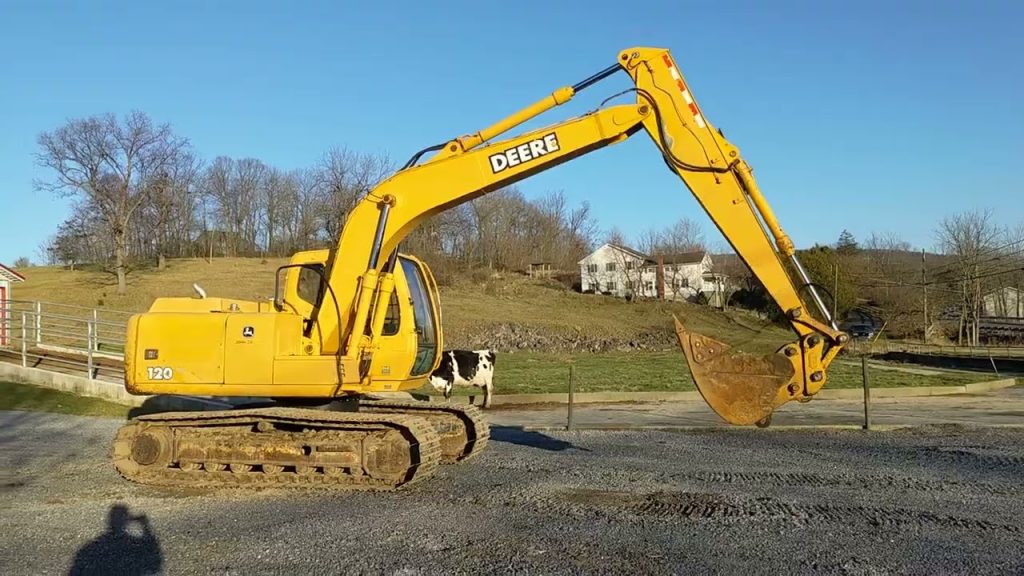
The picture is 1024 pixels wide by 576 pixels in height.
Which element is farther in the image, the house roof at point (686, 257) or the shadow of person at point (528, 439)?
the house roof at point (686, 257)

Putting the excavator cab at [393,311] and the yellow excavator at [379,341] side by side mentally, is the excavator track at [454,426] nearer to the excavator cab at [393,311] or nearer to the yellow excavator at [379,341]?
the excavator cab at [393,311]

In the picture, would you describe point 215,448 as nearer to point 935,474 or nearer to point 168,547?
point 168,547

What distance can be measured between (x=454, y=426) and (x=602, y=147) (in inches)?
156

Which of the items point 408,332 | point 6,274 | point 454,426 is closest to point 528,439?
point 454,426

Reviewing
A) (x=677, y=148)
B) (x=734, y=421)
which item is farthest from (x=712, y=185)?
(x=734, y=421)

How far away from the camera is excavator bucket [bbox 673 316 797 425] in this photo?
8.61m

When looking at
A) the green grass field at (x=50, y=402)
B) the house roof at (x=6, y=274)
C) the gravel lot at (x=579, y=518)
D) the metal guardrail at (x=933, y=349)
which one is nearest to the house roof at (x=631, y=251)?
the metal guardrail at (x=933, y=349)

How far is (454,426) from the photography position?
10406 millimetres

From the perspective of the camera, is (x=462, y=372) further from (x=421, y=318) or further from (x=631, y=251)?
(x=631, y=251)

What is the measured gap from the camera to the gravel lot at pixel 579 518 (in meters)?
6.23

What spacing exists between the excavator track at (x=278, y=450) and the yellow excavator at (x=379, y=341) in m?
0.02

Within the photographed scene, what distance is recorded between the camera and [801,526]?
7.12m

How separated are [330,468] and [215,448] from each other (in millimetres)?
1440

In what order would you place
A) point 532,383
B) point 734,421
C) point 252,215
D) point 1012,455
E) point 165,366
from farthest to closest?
point 252,215 < point 532,383 < point 1012,455 < point 165,366 < point 734,421
